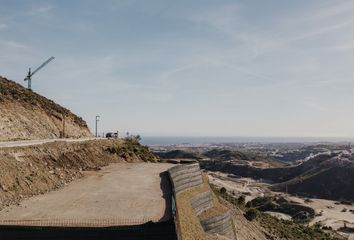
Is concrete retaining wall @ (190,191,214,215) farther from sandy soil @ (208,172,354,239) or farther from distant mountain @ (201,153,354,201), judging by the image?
distant mountain @ (201,153,354,201)

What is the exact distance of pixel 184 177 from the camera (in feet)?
103

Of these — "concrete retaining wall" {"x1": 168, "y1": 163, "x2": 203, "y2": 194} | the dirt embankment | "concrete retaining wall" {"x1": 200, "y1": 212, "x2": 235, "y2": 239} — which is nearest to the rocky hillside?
the dirt embankment

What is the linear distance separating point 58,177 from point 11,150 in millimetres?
3635

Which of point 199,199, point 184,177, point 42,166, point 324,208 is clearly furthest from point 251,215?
point 324,208

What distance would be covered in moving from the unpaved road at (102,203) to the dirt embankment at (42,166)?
0.90 meters

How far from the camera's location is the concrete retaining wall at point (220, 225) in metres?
27.7

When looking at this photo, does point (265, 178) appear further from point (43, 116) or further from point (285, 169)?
point (43, 116)

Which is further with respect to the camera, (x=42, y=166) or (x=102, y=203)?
(x=42, y=166)

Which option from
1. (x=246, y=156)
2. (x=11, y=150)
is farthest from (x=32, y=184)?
(x=246, y=156)

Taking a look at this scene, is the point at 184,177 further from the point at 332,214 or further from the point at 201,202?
the point at 332,214

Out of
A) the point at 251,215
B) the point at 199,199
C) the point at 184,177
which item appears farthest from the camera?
the point at 251,215

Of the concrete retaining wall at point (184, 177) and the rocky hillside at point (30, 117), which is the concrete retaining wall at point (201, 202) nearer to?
the concrete retaining wall at point (184, 177)

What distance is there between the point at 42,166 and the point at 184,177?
10388 mm

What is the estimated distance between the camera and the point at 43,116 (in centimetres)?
5431
